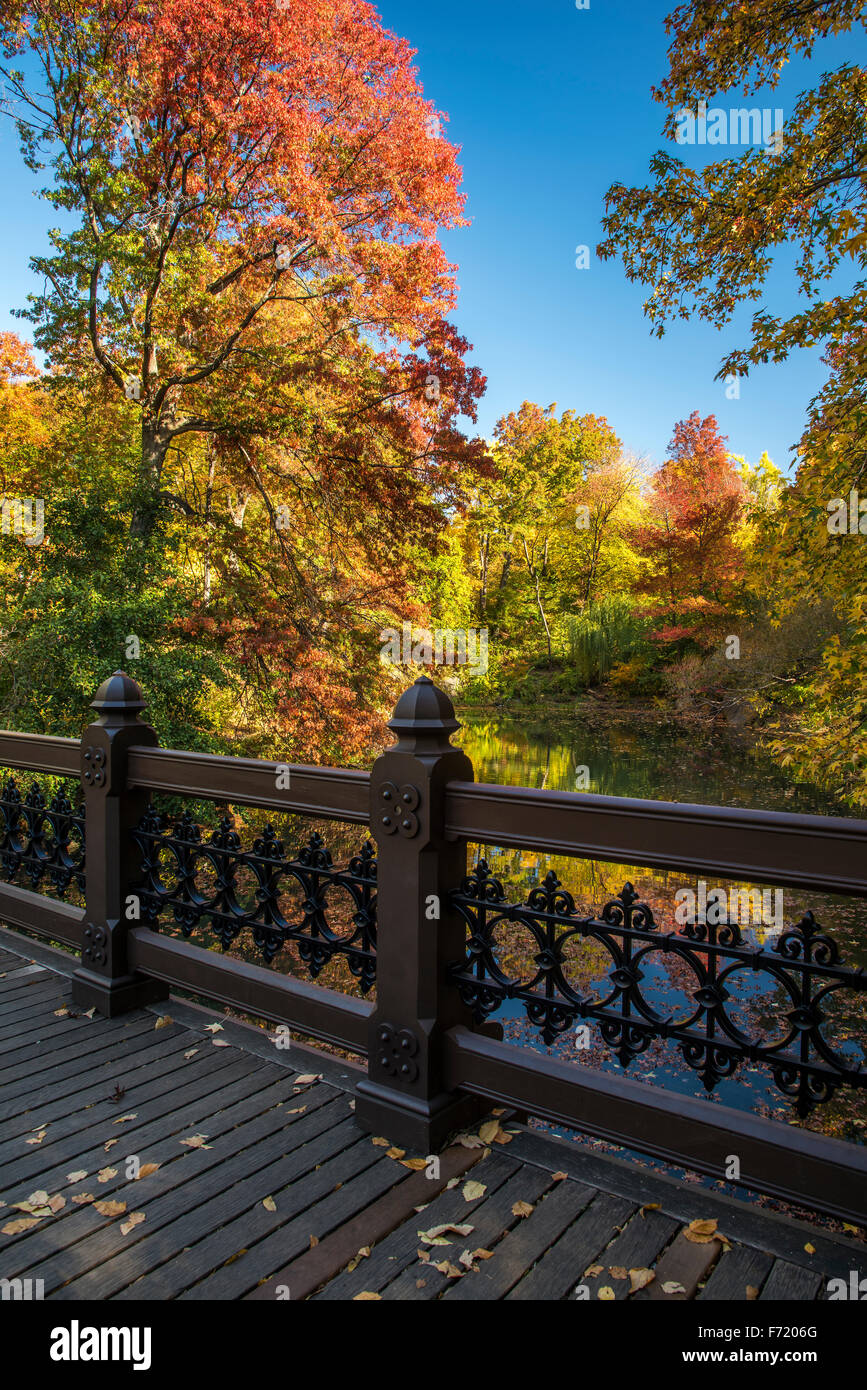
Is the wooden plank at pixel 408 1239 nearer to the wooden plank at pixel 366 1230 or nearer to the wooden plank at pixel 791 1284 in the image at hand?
the wooden plank at pixel 366 1230

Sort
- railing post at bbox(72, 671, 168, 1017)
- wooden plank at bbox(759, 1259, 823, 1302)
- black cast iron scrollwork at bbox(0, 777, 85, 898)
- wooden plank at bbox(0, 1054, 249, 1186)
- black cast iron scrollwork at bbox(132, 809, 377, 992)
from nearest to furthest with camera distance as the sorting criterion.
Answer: wooden plank at bbox(759, 1259, 823, 1302)
wooden plank at bbox(0, 1054, 249, 1186)
black cast iron scrollwork at bbox(132, 809, 377, 992)
railing post at bbox(72, 671, 168, 1017)
black cast iron scrollwork at bbox(0, 777, 85, 898)

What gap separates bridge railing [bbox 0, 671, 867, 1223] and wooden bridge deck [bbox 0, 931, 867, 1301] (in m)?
0.20

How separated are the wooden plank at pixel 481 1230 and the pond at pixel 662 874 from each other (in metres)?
0.38

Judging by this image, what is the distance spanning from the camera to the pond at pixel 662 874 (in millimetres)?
6641

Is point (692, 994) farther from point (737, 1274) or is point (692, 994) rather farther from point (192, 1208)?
point (192, 1208)

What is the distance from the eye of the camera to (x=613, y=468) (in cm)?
3612

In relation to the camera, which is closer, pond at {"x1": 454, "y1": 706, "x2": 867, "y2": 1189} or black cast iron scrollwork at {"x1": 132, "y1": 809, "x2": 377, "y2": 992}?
black cast iron scrollwork at {"x1": 132, "y1": 809, "x2": 377, "y2": 992}

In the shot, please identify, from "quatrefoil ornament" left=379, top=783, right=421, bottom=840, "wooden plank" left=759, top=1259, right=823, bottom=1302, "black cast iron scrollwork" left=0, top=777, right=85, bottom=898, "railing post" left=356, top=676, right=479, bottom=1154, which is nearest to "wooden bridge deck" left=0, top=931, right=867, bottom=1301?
"wooden plank" left=759, top=1259, right=823, bottom=1302

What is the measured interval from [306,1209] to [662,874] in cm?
1042

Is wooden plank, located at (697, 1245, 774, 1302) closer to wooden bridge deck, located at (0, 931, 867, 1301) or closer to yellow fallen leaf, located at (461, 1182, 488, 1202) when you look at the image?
wooden bridge deck, located at (0, 931, 867, 1301)

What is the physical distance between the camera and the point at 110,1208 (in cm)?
217

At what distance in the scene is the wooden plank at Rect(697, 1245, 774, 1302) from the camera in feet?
5.99

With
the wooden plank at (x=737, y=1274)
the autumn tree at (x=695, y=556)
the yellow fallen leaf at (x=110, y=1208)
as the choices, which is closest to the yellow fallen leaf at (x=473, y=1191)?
the wooden plank at (x=737, y=1274)

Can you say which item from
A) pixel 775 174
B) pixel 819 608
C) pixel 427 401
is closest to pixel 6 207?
pixel 427 401
